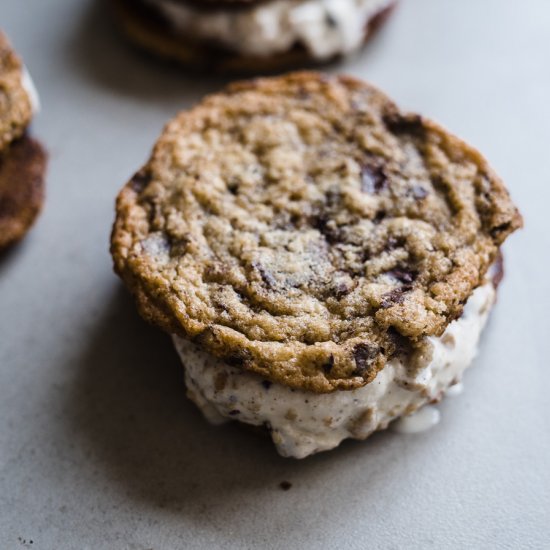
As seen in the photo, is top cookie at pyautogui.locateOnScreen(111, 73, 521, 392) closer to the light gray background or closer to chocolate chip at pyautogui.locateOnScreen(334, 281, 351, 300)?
chocolate chip at pyautogui.locateOnScreen(334, 281, 351, 300)

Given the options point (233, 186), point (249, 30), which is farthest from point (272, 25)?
point (233, 186)

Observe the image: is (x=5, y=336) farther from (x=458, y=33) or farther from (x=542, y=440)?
(x=458, y=33)

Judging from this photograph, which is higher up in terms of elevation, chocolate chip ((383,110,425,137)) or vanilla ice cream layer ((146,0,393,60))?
chocolate chip ((383,110,425,137))

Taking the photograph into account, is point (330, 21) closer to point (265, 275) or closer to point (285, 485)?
point (265, 275)

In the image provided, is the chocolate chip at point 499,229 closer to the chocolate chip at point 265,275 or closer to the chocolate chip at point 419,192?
the chocolate chip at point 419,192

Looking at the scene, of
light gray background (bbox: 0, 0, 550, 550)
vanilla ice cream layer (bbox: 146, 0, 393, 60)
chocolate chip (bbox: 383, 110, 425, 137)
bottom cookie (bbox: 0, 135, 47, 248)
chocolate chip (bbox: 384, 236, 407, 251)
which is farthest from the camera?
vanilla ice cream layer (bbox: 146, 0, 393, 60)

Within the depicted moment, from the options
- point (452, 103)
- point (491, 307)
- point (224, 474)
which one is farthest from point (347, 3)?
point (224, 474)

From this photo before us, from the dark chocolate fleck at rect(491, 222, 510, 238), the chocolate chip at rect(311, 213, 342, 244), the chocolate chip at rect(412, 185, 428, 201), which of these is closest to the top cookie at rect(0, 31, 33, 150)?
the chocolate chip at rect(311, 213, 342, 244)
